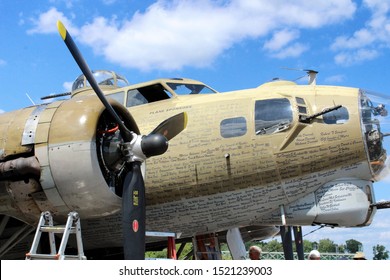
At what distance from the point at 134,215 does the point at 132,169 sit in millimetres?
708

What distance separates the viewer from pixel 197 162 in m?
8.41

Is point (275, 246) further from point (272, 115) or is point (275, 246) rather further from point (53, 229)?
point (53, 229)

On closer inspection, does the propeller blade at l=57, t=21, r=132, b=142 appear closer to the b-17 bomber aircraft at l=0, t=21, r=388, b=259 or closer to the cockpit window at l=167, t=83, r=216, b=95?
the b-17 bomber aircraft at l=0, t=21, r=388, b=259

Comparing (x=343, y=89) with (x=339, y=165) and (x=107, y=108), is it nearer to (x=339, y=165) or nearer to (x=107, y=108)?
(x=339, y=165)

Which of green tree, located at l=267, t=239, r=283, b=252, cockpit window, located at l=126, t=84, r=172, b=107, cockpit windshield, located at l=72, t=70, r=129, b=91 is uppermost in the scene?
cockpit windshield, located at l=72, t=70, r=129, b=91

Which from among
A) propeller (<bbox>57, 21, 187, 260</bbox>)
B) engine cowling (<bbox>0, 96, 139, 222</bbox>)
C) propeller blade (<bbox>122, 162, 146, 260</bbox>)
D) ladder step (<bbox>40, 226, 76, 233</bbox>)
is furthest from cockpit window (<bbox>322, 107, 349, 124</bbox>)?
ladder step (<bbox>40, 226, 76, 233</bbox>)

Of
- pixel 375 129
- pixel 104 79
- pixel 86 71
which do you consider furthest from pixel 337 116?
pixel 104 79

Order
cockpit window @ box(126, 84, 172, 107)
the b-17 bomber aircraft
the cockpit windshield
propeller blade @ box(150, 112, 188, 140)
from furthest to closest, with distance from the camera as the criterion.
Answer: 1. the cockpit windshield
2. cockpit window @ box(126, 84, 172, 107)
3. propeller blade @ box(150, 112, 188, 140)
4. the b-17 bomber aircraft

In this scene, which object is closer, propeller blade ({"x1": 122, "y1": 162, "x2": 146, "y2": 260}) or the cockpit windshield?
propeller blade ({"x1": 122, "y1": 162, "x2": 146, "y2": 260})

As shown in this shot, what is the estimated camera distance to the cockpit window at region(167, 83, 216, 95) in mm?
10094

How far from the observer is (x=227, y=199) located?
27.8 feet
